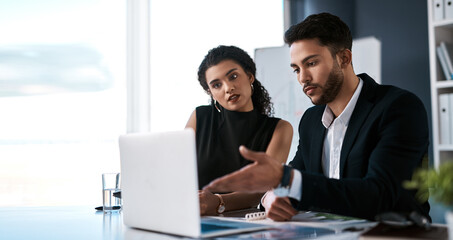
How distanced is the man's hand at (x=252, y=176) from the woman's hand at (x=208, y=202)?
1.34ft

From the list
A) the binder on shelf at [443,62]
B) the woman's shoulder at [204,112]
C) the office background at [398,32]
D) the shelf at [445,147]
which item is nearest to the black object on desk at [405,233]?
the woman's shoulder at [204,112]

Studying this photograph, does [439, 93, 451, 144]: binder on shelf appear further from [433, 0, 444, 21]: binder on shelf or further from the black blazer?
the black blazer

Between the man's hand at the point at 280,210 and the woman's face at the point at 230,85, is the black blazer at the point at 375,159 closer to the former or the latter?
the man's hand at the point at 280,210

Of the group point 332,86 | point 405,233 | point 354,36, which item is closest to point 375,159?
point 332,86

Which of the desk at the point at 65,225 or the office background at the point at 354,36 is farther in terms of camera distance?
the office background at the point at 354,36

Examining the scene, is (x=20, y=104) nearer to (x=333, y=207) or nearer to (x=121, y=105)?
(x=121, y=105)

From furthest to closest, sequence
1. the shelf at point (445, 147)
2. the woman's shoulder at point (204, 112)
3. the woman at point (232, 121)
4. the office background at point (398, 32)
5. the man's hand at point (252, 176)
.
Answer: the office background at point (398, 32) → the shelf at point (445, 147) → the woman's shoulder at point (204, 112) → the woman at point (232, 121) → the man's hand at point (252, 176)

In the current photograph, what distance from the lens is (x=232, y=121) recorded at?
2137mm

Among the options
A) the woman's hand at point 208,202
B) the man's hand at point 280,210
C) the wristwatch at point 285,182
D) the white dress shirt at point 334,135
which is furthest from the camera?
the white dress shirt at point 334,135

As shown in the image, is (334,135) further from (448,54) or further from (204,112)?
(448,54)

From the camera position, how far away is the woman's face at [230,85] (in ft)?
6.86

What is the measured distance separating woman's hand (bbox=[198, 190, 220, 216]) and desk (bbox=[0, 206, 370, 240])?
26cm

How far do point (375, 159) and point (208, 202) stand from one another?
1.76 ft

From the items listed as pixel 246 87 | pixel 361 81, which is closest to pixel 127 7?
pixel 246 87
